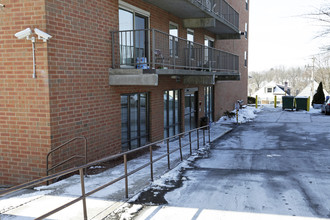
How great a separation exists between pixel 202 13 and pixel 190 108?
5.43 metres

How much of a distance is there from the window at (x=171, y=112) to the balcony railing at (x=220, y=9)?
410 centimetres

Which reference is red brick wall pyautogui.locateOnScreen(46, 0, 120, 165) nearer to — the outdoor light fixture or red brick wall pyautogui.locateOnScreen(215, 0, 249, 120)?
the outdoor light fixture

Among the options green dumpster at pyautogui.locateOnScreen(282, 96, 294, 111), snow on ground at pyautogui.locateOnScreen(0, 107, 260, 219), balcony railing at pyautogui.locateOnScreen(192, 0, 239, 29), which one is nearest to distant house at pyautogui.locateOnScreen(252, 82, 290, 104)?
green dumpster at pyautogui.locateOnScreen(282, 96, 294, 111)

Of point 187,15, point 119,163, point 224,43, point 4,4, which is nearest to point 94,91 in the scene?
point 119,163

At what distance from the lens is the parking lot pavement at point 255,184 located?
5941 mm

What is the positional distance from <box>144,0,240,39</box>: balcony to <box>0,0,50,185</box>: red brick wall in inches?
225

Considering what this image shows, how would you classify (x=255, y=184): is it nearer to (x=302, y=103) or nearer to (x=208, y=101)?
(x=208, y=101)

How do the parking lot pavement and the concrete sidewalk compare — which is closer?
the concrete sidewalk

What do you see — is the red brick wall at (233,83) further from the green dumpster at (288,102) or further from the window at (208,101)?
the green dumpster at (288,102)

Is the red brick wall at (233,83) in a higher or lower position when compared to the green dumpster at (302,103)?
higher

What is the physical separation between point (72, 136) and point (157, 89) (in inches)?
228

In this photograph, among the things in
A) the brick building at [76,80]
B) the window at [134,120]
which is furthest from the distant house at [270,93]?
the brick building at [76,80]

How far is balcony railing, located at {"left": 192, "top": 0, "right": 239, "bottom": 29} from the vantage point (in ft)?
47.7

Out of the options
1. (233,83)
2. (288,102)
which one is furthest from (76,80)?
(288,102)
